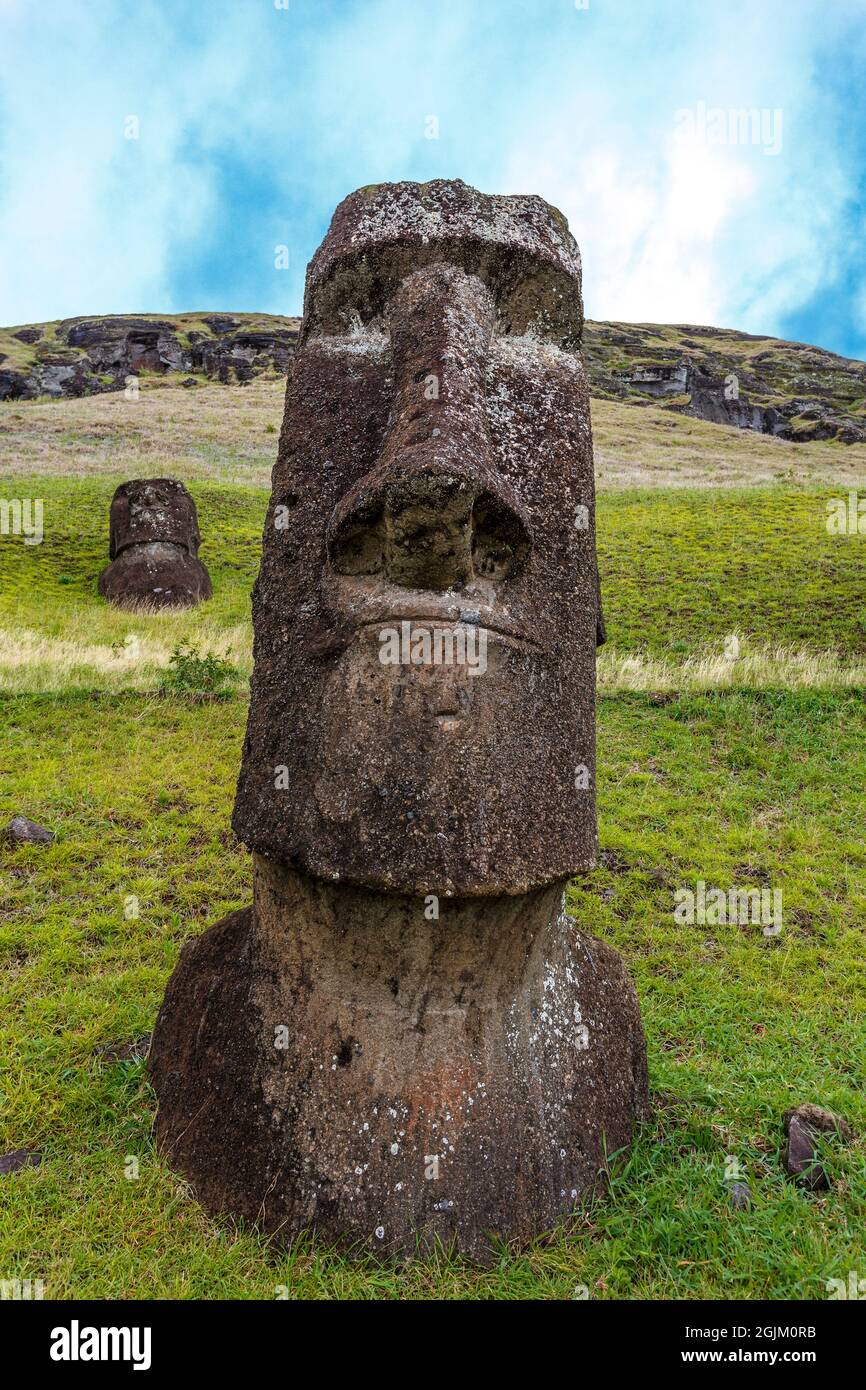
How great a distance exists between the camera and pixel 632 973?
556 centimetres

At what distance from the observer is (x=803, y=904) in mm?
6434

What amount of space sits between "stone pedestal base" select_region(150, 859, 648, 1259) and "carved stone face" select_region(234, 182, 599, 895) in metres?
0.30

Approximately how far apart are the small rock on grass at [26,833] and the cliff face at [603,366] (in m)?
71.5

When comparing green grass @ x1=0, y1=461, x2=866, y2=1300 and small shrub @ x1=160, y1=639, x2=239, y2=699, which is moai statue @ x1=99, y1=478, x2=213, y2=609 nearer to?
green grass @ x1=0, y1=461, x2=866, y2=1300

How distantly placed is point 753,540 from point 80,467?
23.1m

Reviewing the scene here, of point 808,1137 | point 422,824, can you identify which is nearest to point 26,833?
point 422,824

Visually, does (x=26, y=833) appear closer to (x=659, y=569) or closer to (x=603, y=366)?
(x=659, y=569)

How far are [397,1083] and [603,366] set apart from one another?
102 m

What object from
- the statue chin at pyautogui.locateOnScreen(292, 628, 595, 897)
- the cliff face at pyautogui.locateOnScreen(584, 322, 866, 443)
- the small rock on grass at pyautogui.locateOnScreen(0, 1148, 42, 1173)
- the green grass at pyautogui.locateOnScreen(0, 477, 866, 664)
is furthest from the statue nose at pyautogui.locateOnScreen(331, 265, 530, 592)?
the cliff face at pyautogui.locateOnScreen(584, 322, 866, 443)

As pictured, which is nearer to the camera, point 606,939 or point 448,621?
point 448,621

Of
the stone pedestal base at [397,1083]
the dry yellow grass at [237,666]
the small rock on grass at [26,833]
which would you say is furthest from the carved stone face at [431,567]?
the dry yellow grass at [237,666]

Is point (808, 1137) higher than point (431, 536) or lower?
lower

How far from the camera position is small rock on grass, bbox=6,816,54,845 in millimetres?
6465

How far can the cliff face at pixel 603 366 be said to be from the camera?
260 feet
